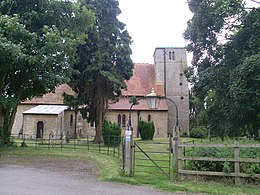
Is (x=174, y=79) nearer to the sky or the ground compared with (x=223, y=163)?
nearer to the sky

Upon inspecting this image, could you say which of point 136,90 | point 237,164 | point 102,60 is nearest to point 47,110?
point 136,90

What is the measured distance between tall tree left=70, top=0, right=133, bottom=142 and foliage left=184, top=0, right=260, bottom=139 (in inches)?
228

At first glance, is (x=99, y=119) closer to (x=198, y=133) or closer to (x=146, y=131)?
(x=146, y=131)

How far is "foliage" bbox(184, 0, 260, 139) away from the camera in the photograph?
1770 centimetres

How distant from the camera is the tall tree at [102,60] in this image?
24.2 meters

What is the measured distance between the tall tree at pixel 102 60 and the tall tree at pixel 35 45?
3.30m

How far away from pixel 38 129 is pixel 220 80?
23.1 meters

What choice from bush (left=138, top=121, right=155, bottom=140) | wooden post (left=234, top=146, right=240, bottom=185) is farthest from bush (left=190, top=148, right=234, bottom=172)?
bush (left=138, top=121, right=155, bottom=140)

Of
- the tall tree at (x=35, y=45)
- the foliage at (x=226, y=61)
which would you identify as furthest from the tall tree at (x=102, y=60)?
the foliage at (x=226, y=61)

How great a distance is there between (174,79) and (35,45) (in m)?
28.4

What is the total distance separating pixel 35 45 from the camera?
1828cm

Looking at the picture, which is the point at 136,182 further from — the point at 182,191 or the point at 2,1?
the point at 2,1

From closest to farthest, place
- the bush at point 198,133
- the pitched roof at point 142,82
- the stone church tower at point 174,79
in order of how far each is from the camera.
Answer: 1. the bush at point 198,133
2. the pitched roof at point 142,82
3. the stone church tower at point 174,79

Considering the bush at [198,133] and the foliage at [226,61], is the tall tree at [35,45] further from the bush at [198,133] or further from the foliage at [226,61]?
the bush at [198,133]
